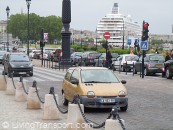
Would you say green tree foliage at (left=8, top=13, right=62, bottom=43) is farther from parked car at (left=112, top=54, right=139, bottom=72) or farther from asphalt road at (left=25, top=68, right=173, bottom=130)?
asphalt road at (left=25, top=68, right=173, bottom=130)

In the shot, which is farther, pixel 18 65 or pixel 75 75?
pixel 18 65

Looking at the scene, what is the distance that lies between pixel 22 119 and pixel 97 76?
12.2ft

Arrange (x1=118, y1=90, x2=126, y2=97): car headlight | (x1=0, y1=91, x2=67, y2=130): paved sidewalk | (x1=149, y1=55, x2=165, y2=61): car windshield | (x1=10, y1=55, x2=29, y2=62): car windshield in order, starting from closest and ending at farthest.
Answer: (x1=0, y1=91, x2=67, y2=130): paved sidewalk → (x1=118, y1=90, x2=126, y2=97): car headlight → (x1=10, y1=55, x2=29, y2=62): car windshield → (x1=149, y1=55, x2=165, y2=61): car windshield

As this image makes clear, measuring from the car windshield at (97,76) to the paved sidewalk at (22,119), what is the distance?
1.84 meters

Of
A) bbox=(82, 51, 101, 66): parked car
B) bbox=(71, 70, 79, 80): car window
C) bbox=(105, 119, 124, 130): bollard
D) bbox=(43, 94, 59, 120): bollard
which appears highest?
bbox=(71, 70, 79, 80): car window

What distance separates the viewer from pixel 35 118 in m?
12.9

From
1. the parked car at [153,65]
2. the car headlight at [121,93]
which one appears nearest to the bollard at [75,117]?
the car headlight at [121,93]

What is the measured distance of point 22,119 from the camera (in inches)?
499

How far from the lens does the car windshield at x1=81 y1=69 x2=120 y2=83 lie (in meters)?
15.3

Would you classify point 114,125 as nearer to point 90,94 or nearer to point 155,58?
point 90,94

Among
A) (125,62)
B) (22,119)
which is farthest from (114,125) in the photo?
(125,62)

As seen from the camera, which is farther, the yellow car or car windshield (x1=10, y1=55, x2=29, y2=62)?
car windshield (x1=10, y1=55, x2=29, y2=62)

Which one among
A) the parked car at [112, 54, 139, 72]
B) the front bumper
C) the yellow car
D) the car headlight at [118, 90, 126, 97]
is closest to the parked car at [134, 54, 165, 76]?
the parked car at [112, 54, 139, 72]

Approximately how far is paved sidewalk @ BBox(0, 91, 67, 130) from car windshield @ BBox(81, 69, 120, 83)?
6.04 feet
